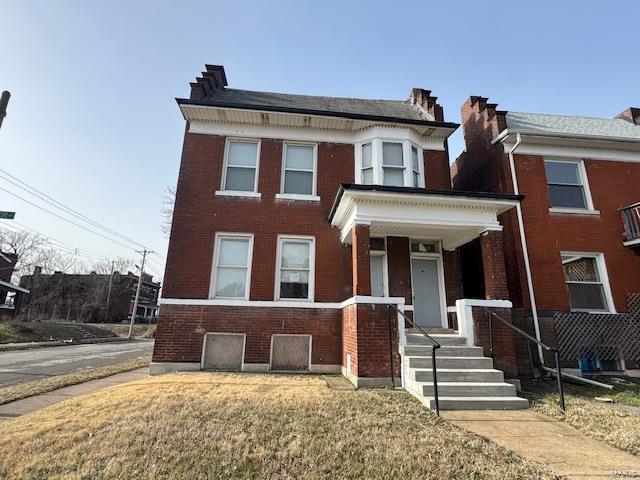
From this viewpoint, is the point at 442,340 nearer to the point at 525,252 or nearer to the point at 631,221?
the point at 525,252

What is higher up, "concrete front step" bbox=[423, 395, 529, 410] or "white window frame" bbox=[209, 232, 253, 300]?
"white window frame" bbox=[209, 232, 253, 300]

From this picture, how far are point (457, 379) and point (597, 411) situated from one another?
6.70 ft

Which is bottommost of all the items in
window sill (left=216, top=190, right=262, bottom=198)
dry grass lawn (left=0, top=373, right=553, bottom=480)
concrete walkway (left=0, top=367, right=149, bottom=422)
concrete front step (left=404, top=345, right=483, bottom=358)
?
concrete walkway (left=0, top=367, right=149, bottom=422)

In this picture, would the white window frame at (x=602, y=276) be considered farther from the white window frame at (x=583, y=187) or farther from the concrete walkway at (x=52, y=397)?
the concrete walkway at (x=52, y=397)

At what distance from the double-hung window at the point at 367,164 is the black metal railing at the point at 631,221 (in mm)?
8005

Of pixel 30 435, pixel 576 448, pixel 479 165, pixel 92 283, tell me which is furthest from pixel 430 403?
pixel 92 283

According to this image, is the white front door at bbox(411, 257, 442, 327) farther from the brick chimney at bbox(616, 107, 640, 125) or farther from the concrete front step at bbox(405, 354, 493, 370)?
the brick chimney at bbox(616, 107, 640, 125)

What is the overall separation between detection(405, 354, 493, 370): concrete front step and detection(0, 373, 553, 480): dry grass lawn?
0.97m

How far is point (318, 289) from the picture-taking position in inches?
365

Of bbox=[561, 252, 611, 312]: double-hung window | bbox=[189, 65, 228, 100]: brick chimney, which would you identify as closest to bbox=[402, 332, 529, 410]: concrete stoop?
bbox=[561, 252, 611, 312]: double-hung window

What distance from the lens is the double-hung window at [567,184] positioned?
10805 mm

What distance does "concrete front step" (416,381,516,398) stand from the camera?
5.69m

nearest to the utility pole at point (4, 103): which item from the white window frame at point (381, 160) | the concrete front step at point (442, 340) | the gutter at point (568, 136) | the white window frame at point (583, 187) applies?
the white window frame at point (381, 160)

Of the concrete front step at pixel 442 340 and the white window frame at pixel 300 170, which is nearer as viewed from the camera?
the concrete front step at pixel 442 340
